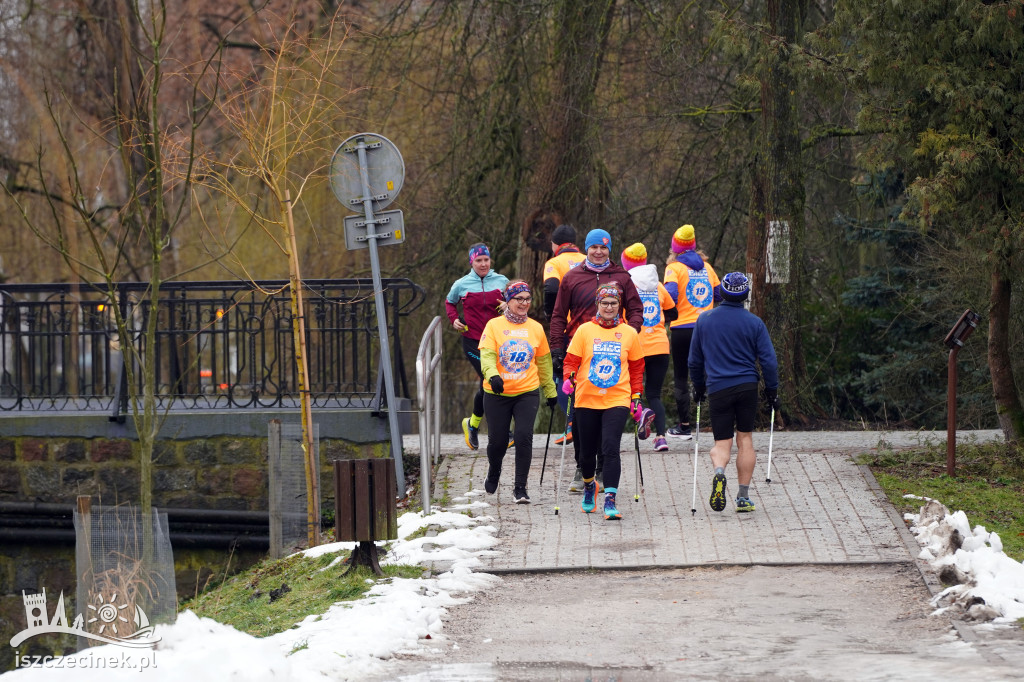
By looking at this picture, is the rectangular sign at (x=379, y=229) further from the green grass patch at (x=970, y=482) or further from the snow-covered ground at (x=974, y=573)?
the snow-covered ground at (x=974, y=573)

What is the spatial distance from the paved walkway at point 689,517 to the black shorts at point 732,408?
640mm

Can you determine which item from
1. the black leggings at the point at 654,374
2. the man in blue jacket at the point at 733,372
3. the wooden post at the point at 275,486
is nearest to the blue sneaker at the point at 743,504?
the man in blue jacket at the point at 733,372

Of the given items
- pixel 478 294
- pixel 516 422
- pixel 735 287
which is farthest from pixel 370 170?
pixel 735 287

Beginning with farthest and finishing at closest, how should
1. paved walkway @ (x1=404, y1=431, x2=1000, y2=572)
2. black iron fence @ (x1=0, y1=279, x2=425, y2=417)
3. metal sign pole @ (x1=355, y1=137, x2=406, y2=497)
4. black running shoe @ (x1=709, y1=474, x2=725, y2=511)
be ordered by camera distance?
black iron fence @ (x1=0, y1=279, x2=425, y2=417)
metal sign pole @ (x1=355, y1=137, x2=406, y2=497)
black running shoe @ (x1=709, y1=474, x2=725, y2=511)
paved walkway @ (x1=404, y1=431, x2=1000, y2=572)

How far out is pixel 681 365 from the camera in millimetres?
12586

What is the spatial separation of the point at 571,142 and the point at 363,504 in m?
8.99

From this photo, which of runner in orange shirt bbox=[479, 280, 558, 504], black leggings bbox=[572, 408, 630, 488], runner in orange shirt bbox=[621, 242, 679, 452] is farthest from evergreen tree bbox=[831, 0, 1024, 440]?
runner in orange shirt bbox=[479, 280, 558, 504]

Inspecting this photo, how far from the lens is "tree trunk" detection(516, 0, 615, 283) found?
15656mm

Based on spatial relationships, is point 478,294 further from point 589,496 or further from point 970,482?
point 970,482

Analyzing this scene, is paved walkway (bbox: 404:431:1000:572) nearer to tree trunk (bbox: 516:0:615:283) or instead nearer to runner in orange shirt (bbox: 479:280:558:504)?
runner in orange shirt (bbox: 479:280:558:504)

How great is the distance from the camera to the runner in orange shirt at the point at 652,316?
1159 cm

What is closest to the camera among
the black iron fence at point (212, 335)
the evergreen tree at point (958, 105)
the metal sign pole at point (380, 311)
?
the evergreen tree at point (958, 105)

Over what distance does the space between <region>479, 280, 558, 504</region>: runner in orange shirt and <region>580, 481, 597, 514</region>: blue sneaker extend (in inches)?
19.6

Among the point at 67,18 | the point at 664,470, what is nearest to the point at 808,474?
the point at 664,470
